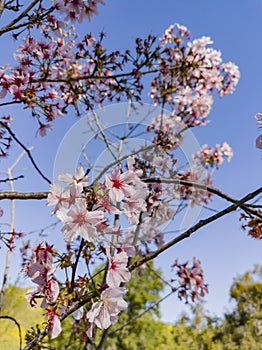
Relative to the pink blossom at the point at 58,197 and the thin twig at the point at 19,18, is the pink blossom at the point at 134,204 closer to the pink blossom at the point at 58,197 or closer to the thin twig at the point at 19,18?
the pink blossom at the point at 58,197

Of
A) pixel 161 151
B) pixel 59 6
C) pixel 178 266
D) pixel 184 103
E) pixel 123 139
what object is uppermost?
pixel 184 103

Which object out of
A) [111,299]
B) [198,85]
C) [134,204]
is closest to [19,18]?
[134,204]

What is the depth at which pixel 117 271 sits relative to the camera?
1.07 m

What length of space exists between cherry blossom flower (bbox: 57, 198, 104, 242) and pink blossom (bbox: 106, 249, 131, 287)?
0.34ft

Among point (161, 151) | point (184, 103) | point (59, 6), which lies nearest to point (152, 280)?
point (184, 103)

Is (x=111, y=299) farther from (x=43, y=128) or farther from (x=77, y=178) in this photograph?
(x=43, y=128)

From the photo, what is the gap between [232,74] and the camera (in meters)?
4.43

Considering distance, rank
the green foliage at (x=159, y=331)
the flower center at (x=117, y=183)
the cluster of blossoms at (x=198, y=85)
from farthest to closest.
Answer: the green foliage at (x=159, y=331) → the cluster of blossoms at (x=198, y=85) → the flower center at (x=117, y=183)

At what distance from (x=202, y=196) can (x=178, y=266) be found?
1.01 m

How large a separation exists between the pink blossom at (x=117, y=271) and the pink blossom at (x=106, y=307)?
0.02m

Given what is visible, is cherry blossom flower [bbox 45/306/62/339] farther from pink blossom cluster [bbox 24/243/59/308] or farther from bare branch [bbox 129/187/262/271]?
bare branch [bbox 129/187/262/271]

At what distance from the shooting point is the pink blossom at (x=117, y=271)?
1.04m

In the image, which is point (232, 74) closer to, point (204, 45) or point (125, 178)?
point (204, 45)

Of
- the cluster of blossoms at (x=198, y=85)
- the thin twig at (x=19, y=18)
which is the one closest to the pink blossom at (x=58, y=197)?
the thin twig at (x=19, y=18)
